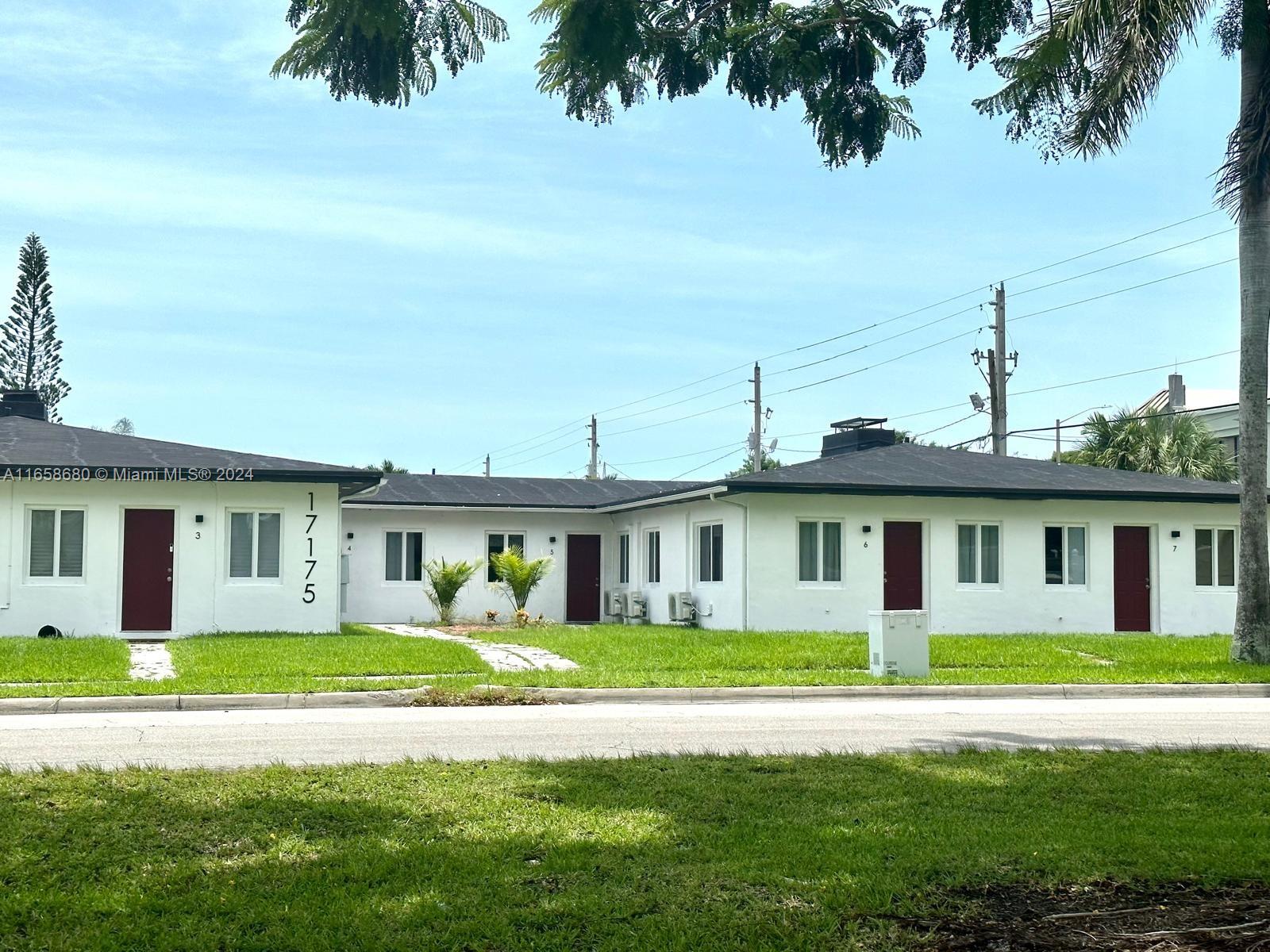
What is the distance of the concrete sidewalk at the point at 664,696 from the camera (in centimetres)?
1505

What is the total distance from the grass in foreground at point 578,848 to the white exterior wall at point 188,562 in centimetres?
1586

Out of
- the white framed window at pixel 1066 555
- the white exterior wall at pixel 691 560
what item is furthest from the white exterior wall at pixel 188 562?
the white framed window at pixel 1066 555

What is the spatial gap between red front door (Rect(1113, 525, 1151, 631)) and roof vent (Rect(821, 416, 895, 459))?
6.32m

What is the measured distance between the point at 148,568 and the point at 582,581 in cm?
1250

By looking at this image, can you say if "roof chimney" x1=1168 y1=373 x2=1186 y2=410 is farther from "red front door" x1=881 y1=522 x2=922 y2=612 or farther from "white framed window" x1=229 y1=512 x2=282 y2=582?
"white framed window" x1=229 y1=512 x2=282 y2=582

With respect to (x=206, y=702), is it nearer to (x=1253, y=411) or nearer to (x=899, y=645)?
(x=899, y=645)

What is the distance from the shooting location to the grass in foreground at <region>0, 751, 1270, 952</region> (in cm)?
538

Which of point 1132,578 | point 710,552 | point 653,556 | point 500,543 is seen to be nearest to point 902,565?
point 710,552

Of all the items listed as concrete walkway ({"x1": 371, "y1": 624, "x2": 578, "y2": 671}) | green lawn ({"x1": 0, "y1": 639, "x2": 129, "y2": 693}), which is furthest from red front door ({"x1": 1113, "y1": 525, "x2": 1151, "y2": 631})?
green lawn ({"x1": 0, "y1": 639, "x2": 129, "y2": 693})

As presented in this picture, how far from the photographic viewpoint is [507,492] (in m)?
34.8

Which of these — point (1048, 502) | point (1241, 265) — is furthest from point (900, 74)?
point (1048, 502)

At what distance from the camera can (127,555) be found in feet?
78.1

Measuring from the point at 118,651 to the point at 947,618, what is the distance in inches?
603

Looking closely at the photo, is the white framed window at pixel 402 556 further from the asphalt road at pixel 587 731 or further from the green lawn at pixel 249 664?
the asphalt road at pixel 587 731
